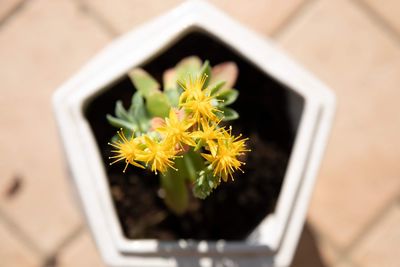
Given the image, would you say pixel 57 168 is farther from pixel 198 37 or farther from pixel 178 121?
pixel 178 121

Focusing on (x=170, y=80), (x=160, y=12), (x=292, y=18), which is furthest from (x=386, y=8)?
(x=170, y=80)

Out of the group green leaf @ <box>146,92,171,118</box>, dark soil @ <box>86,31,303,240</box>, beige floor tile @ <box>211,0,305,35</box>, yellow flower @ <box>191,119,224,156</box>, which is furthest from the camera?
beige floor tile @ <box>211,0,305,35</box>

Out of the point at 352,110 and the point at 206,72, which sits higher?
the point at 206,72

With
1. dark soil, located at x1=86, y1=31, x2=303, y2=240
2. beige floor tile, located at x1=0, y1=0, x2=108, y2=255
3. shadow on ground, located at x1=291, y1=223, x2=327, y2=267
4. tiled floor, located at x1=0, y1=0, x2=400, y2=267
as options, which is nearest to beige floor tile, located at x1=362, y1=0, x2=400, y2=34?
tiled floor, located at x1=0, y1=0, x2=400, y2=267

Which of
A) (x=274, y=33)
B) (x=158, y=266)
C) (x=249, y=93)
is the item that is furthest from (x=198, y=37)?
(x=158, y=266)

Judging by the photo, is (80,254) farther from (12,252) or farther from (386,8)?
(386,8)

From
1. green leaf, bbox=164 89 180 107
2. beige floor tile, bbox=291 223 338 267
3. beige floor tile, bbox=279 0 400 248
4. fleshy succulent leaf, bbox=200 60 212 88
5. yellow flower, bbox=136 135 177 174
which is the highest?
fleshy succulent leaf, bbox=200 60 212 88

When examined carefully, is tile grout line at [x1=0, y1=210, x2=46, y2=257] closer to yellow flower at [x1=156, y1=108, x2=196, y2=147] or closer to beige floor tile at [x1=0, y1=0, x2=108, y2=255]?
beige floor tile at [x1=0, y1=0, x2=108, y2=255]
